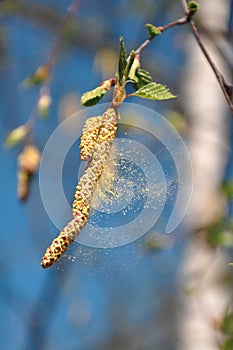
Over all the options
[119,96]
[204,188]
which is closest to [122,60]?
[119,96]

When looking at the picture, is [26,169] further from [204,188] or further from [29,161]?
[204,188]

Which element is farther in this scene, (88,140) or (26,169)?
(26,169)

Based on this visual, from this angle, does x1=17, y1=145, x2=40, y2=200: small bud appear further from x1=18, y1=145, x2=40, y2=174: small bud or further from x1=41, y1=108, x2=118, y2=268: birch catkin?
x1=41, y1=108, x2=118, y2=268: birch catkin

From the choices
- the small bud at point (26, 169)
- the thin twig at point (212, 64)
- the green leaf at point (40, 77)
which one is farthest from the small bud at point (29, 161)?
the thin twig at point (212, 64)

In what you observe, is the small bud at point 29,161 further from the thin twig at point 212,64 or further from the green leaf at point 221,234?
the thin twig at point 212,64

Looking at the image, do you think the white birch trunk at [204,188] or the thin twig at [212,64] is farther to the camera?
the white birch trunk at [204,188]

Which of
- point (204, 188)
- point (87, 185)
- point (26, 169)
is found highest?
point (87, 185)
